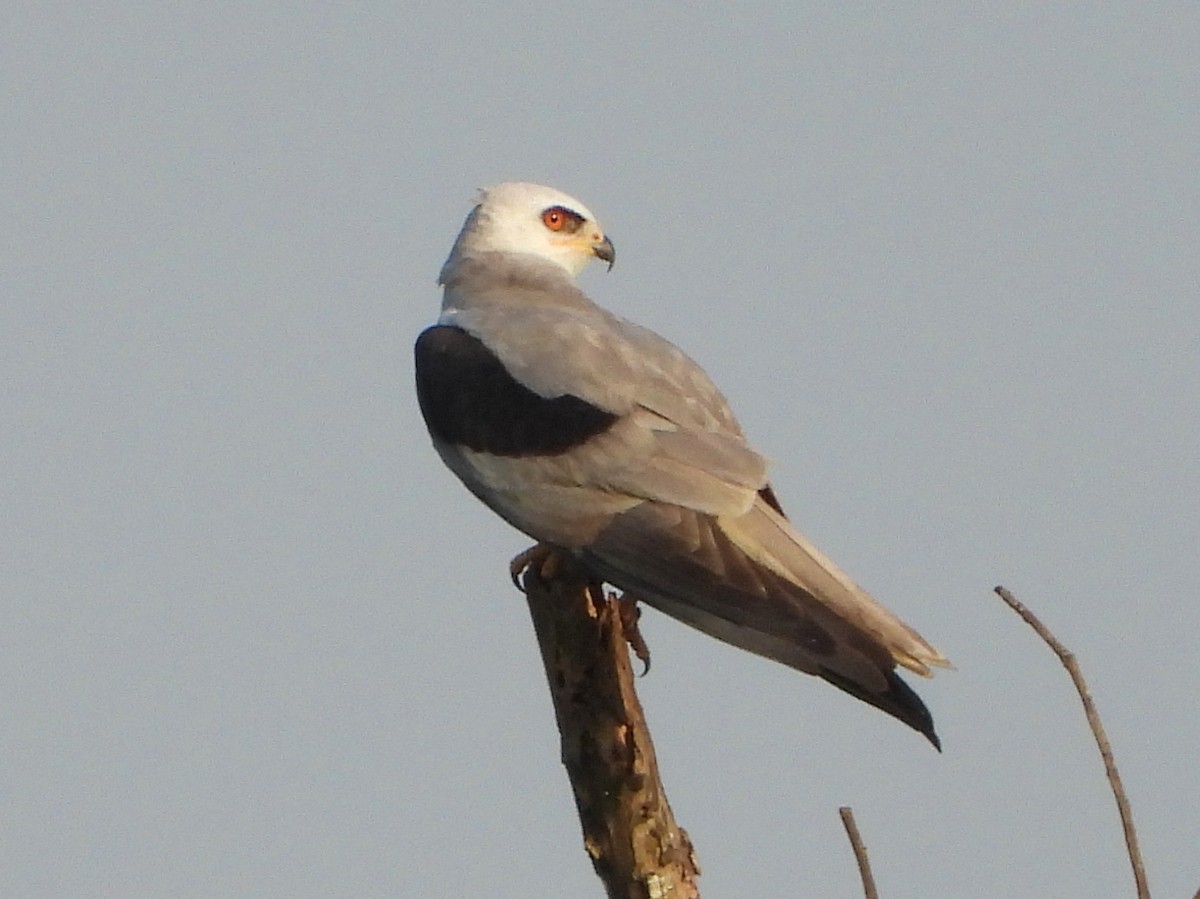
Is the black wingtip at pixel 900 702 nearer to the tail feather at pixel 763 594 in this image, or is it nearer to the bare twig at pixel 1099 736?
the tail feather at pixel 763 594

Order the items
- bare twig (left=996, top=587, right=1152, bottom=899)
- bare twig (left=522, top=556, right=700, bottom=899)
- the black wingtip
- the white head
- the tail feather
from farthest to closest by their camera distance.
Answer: the white head
bare twig (left=522, top=556, right=700, bottom=899)
the tail feather
the black wingtip
bare twig (left=996, top=587, right=1152, bottom=899)

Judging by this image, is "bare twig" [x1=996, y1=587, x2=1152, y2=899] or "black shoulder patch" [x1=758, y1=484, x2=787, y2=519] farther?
"black shoulder patch" [x1=758, y1=484, x2=787, y2=519]

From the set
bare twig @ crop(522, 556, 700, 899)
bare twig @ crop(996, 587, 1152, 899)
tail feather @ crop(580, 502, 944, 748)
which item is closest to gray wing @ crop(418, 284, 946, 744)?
tail feather @ crop(580, 502, 944, 748)

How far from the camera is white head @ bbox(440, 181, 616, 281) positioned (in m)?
8.05

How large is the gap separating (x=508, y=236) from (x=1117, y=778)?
211 inches

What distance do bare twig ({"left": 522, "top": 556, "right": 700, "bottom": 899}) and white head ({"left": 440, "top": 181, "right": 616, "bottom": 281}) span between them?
3.20m

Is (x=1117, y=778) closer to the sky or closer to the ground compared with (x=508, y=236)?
closer to the ground

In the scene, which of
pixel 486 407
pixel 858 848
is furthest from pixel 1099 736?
pixel 486 407

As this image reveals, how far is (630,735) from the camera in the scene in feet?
16.0

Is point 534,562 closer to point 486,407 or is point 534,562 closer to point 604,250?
point 486,407

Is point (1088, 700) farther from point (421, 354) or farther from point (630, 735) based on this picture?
point (421, 354)

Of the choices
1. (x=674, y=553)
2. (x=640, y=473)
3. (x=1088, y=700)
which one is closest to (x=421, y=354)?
(x=640, y=473)

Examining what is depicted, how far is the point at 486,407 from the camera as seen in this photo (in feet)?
20.2

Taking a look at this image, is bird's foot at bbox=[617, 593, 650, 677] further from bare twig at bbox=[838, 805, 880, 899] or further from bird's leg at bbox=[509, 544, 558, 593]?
bare twig at bbox=[838, 805, 880, 899]
